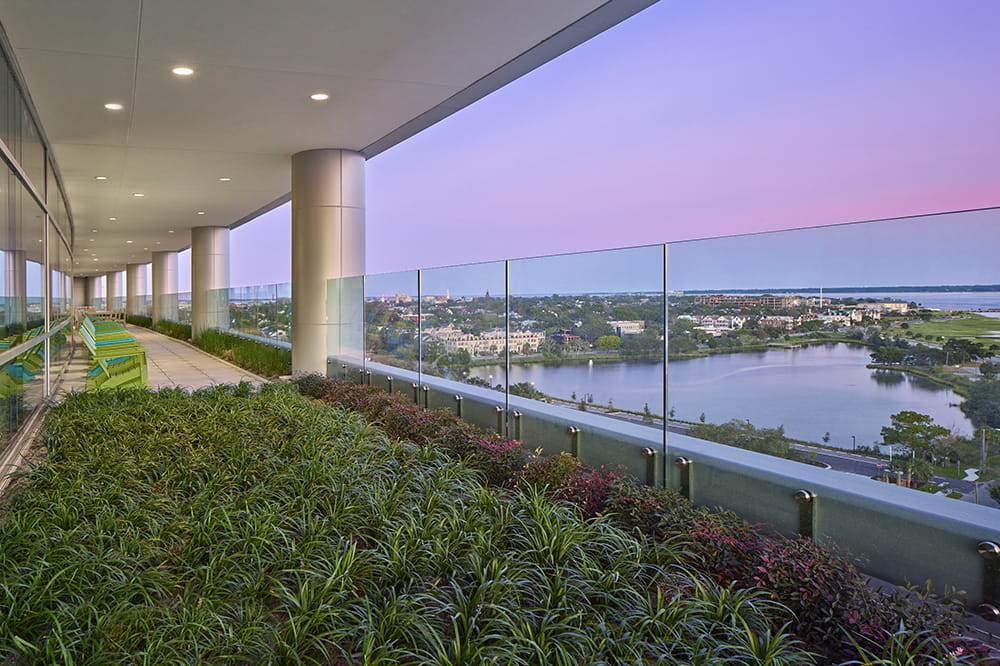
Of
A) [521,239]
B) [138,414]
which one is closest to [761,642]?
[138,414]

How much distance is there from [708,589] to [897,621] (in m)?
0.73

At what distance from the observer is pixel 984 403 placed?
3.09m

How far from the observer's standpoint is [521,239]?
1830 cm

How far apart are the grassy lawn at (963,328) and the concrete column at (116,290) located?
5852cm

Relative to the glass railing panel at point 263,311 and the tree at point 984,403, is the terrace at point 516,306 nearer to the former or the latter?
the tree at point 984,403

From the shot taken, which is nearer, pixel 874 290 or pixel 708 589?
pixel 708 589

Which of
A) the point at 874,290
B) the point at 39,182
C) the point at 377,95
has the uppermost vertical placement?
the point at 377,95

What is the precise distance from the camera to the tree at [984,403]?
10.0 feet

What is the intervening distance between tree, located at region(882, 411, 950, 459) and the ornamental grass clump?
1045 mm

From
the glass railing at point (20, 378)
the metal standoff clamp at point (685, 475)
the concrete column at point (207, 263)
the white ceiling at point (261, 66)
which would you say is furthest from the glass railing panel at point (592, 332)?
the concrete column at point (207, 263)

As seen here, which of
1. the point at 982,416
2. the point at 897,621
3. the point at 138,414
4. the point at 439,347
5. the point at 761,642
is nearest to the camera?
the point at 761,642

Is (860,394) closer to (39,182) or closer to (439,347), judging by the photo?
(439,347)

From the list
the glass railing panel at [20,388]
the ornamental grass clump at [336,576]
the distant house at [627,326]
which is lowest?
the ornamental grass clump at [336,576]

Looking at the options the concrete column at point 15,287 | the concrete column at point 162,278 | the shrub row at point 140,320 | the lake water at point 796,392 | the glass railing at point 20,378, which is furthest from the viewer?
the shrub row at point 140,320
